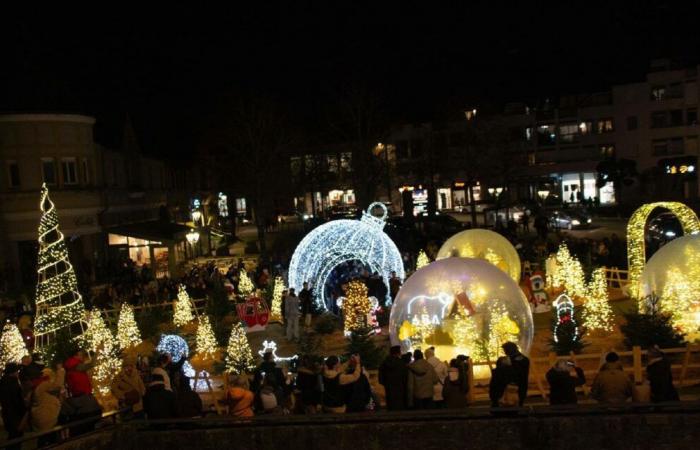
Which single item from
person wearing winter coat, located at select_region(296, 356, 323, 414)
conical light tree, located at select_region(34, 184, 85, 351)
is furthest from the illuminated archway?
conical light tree, located at select_region(34, 184, 85, 351)

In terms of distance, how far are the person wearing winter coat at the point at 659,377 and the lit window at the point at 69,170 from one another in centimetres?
2568

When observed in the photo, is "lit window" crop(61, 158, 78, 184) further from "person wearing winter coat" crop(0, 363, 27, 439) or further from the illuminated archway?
the illuminated archway

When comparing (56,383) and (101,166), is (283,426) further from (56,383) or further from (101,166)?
(101,166)

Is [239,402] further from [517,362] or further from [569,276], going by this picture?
[569,276]

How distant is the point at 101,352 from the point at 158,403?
23.6ft

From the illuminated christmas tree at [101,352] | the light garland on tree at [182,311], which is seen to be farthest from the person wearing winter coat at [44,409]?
the light garland on tree at [182,311]

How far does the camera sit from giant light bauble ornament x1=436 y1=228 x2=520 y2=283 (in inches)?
776

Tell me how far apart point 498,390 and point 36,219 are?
23.8 metres

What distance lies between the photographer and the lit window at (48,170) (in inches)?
1111

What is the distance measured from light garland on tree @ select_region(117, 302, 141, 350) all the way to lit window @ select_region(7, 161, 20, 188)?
13544mm

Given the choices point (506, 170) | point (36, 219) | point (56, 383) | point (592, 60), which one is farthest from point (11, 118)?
point (592, 60)

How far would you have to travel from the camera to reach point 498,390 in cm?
953

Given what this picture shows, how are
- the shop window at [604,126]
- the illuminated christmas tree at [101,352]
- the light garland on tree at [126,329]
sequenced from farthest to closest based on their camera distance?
the shop window at [604,126] < the light garland on tree at [126,329] < the illuminated christmas tree at [101,352]

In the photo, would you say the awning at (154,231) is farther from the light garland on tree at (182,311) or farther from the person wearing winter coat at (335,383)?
the person wearing winter coat at (335,383)
